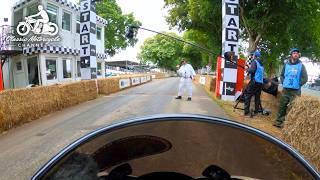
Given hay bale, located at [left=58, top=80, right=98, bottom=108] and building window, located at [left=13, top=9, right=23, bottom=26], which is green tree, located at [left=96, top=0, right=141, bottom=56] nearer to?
building window, located at [left=13, top=9, right=23, bottom=26]

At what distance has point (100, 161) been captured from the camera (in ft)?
9.50

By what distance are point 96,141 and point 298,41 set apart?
1094 inches

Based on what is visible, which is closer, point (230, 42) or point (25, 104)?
point (25, 104)

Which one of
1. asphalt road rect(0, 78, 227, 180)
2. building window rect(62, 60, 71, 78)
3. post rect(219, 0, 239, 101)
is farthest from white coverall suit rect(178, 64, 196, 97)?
building window rect(62, 60, 71, 78)

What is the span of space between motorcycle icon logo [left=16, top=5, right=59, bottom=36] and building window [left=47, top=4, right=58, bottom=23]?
0.45m

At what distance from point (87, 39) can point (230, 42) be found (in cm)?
806

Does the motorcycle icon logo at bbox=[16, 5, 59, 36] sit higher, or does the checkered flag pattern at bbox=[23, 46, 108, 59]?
the motorcycle icon logo at bbox=[16, 5, 59, 36]

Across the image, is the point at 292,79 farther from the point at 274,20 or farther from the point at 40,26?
the point at 40,26

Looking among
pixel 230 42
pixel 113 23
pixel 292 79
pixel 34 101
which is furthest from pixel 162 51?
pixel 292 79

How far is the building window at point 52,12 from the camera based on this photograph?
2665 centimetres

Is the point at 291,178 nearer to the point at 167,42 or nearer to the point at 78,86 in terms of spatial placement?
the point at 78,86

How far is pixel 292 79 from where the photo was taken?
35.5 ft

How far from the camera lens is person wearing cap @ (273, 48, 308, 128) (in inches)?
424

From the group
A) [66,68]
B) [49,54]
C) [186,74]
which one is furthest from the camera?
[66,68]
